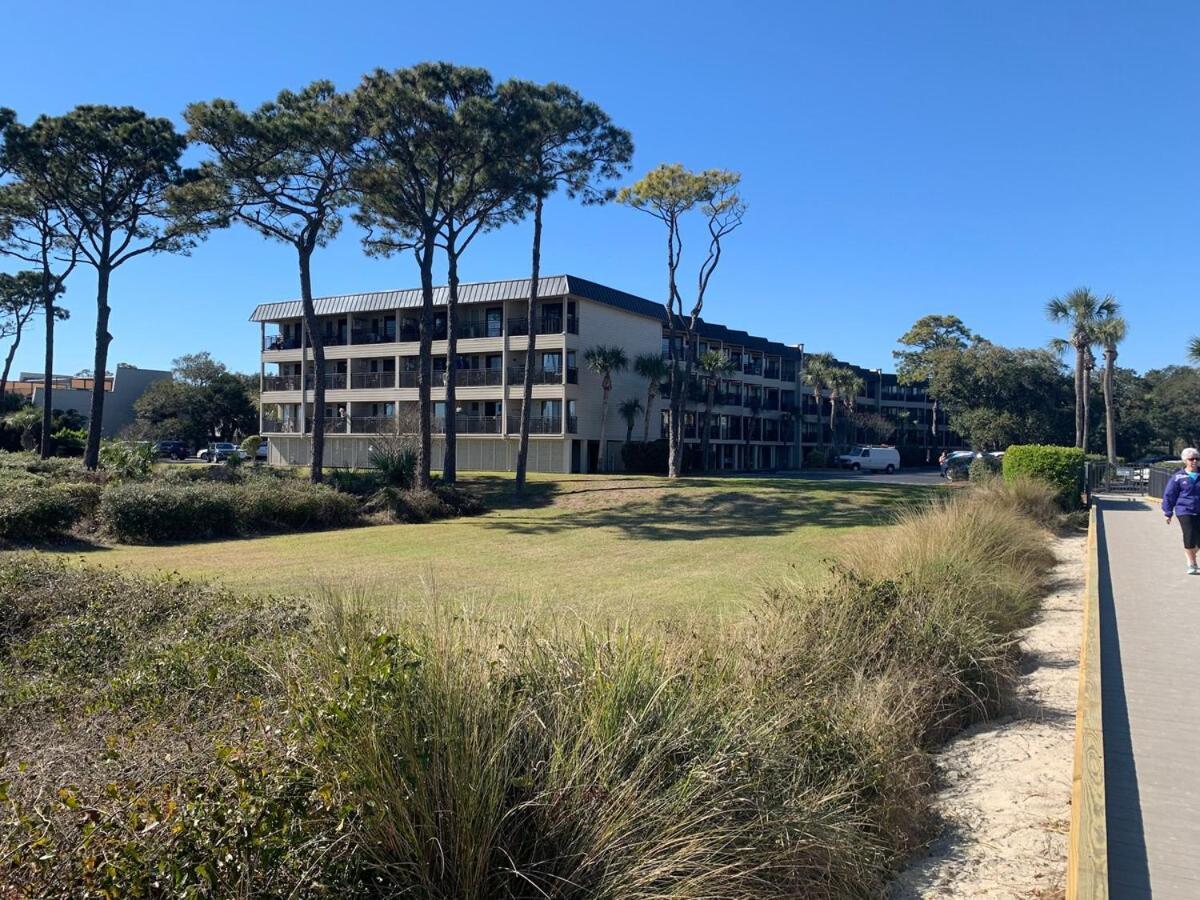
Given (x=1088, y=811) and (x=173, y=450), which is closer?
(x=1088, y=811)

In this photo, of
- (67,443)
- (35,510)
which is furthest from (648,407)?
(67,443)

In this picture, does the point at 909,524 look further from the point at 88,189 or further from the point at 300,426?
the point at 300,426

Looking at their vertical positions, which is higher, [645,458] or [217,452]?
[645,458]

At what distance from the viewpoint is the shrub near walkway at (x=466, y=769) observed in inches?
115

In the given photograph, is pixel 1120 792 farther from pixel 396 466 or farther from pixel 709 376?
pixel 709 376

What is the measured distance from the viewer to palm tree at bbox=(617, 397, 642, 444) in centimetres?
4619

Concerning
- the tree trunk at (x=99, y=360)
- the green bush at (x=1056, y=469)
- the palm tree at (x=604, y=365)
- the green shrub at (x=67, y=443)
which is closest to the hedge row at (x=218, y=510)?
the tree trunk at (x=99, y=360)

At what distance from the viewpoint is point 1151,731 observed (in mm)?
6395

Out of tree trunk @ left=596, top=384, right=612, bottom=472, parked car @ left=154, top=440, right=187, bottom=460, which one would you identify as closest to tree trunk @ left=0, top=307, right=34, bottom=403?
parked car @ left=154, top=440, right=187, bottom=460

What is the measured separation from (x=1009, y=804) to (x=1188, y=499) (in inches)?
386

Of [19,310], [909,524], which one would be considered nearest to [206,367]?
[19,310]

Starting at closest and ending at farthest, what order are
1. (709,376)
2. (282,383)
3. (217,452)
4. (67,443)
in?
(67,443), (709,376), (282,383), (217,452)

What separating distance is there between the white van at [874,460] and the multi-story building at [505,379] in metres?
6.17

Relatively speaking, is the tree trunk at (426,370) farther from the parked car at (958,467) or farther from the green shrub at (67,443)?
the green shrub at (67,443)
